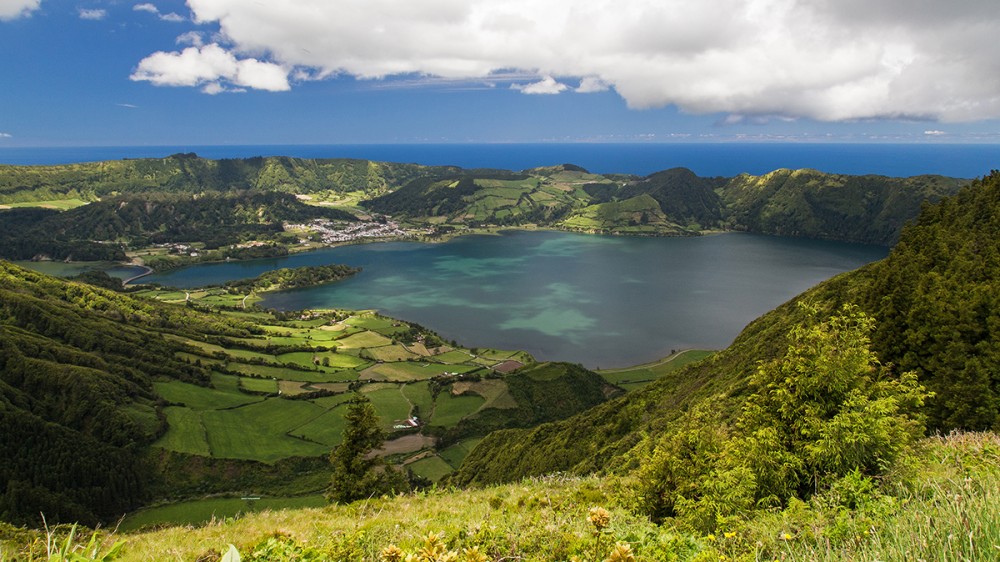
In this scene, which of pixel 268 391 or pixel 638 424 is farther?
pixel 268 391

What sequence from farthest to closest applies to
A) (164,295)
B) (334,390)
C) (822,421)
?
1. (164,295)
2. (334,390)
3. (822,421)

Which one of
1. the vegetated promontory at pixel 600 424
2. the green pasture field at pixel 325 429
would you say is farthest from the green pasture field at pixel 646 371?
the green pasture field at pixel 325 429

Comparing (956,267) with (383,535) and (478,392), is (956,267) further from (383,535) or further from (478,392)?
(478,392)

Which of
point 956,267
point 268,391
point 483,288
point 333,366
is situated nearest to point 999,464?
point 956,267

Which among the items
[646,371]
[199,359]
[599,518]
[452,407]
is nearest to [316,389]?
[452,407]

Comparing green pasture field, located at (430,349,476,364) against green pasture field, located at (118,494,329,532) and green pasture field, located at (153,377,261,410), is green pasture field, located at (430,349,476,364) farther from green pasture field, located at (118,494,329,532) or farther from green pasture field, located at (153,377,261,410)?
green pasture field, located at (118,494,329,532)

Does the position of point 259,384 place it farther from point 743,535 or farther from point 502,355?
point 743,535

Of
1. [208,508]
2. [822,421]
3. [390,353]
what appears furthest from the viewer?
[390,353]

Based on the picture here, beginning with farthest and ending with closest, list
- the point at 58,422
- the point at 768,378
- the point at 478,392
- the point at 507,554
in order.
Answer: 1. the point at 478,392
2. the point at 58,422
3. the point at 768,378
4. the point at 507,554
